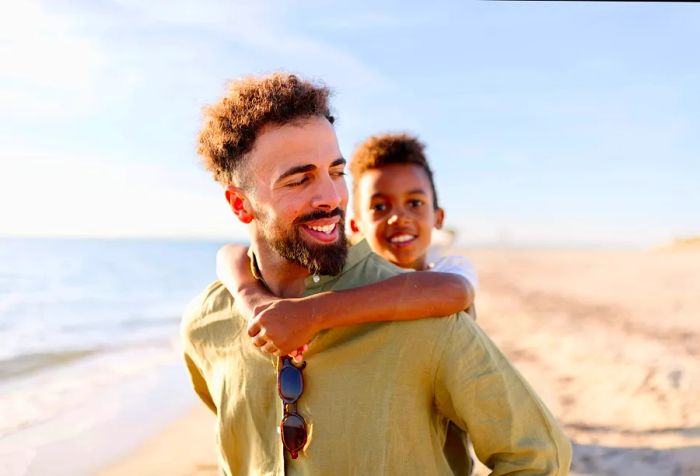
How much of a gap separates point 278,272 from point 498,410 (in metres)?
0.86

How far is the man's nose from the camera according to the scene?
2.10 meters

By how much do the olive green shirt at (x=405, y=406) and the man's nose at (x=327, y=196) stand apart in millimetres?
353

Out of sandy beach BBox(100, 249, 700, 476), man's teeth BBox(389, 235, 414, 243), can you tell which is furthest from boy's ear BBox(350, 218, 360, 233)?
sandy beach BBox(100, 249, 700, 476)

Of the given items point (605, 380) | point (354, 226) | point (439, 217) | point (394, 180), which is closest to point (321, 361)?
point (394, 180)

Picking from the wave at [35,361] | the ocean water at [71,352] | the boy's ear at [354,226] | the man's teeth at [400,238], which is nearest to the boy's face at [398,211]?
the man's teeth at [400,238]

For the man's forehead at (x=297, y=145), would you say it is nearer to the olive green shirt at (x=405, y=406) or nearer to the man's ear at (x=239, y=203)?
the man's ear at (x=239, y=203)

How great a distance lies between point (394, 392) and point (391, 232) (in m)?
2.07

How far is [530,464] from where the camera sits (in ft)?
5.99

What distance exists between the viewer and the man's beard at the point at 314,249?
6.87 feet

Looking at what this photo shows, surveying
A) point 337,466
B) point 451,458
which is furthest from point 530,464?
point 337,466

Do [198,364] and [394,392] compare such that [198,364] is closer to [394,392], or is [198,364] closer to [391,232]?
[394,392]

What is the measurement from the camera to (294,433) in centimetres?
198

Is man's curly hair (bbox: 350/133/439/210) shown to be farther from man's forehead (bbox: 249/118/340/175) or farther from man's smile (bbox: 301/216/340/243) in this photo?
man's smile (bbox: 301/216/340/243)

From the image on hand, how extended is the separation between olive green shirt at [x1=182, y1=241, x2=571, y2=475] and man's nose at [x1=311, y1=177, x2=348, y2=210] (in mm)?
353
